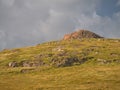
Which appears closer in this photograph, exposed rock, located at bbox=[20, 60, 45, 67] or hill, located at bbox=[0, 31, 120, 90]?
hill, located at bbox=[0, 31, 120, 90]

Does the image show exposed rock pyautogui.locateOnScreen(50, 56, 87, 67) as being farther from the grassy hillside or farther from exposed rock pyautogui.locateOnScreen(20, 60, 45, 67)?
exposed rock pyautogui.locateOnScreen(20, 60, 45, 67)

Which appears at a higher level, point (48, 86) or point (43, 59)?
point (43, 59)

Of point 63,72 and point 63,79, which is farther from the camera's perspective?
point 63,72

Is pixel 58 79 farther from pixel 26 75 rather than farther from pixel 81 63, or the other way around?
pixel 81 63

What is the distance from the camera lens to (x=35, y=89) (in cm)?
11356

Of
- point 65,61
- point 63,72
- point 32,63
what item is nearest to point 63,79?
point 63,72

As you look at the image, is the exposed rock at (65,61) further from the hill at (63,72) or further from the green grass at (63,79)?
the green grass at (63,79)

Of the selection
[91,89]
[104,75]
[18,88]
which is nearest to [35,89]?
[18,88]

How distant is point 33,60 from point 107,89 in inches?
A: 3694

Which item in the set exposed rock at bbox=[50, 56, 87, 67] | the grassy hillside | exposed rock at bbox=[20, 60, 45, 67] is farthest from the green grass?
exposed rock at bbox=[20, 60, 45, 67]

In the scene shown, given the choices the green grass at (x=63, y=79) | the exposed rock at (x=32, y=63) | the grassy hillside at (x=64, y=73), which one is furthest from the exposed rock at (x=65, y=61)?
the green grass at (x=63, y=79)

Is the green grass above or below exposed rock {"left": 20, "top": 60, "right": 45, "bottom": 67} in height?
below

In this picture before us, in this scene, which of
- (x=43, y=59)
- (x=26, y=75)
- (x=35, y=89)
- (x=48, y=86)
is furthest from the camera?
(x=43, y=59)

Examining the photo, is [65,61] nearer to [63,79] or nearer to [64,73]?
[64,73]
